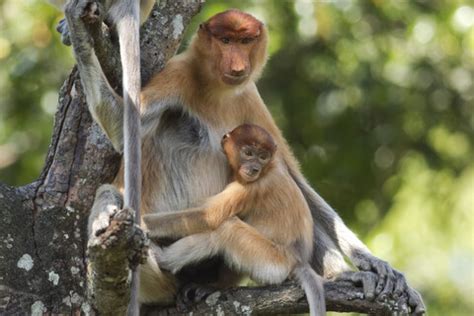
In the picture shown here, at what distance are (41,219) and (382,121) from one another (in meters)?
5.53

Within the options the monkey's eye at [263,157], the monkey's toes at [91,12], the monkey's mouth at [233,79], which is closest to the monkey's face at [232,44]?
the monkey's mouth at [233,79]

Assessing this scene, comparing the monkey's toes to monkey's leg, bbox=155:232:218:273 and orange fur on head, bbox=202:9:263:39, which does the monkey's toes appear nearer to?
orange fur on head, bbox=202:9:263:39

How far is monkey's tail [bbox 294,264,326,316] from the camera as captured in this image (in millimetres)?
4441

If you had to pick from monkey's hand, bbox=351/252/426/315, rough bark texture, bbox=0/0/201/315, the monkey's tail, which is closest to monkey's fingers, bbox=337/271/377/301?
monkey's hand, bbox=351/252/426/315

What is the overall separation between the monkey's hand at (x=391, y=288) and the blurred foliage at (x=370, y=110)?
3.01m

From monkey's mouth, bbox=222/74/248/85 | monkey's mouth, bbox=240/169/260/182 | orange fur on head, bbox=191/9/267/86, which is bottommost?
monkey's mouth, bbox=240/169/260/182

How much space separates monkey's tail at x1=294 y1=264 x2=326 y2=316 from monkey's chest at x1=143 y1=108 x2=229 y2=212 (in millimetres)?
575

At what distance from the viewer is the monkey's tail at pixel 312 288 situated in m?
4.44

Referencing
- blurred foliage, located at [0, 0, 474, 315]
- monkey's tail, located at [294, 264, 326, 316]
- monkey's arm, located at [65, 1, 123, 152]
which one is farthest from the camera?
blurred foliage, located at [0, 0, 474, 315]

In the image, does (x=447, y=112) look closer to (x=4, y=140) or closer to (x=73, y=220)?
(x=4, y=140)

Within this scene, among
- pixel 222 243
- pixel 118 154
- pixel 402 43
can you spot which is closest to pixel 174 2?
pixel 118 154

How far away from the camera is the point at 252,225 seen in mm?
4867

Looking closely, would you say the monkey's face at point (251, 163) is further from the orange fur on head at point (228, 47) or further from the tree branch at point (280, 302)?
the tree branch at point (280, 302)

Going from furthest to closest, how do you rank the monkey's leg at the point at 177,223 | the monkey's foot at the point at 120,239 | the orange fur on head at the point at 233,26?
1. the orange fur on head at the point at 233,26
2. the monkey's leg at the point at 177,223
3. the monkey's foot at the point at 120,239
